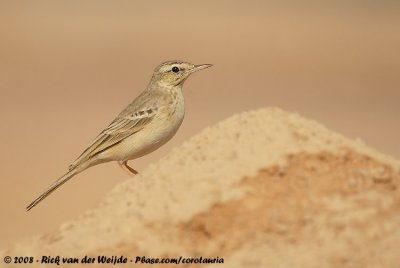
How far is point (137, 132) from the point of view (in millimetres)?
10891

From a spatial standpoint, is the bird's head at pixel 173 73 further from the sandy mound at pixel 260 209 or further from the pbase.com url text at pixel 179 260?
the pbase.com url text at pixel 179 260

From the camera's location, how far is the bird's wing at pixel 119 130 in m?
10.9

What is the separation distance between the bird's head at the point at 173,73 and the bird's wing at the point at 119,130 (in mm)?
715

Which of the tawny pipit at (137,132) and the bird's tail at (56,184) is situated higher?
the tawny pipit at (137,132)

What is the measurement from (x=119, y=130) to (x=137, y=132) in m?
0.28

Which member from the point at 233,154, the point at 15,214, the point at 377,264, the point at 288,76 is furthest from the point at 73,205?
the point at 288,76

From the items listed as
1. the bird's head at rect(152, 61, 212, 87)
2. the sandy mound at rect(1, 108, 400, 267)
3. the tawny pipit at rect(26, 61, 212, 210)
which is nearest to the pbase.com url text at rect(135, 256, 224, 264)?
the sandy mound at rect(1, 108, 400, 267)

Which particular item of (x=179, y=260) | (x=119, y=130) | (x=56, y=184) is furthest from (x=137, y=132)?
(x=179, y=260)

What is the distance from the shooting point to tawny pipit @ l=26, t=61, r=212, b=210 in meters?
10.8

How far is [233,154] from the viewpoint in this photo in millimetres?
7402

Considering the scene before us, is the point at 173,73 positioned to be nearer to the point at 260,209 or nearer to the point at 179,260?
the point at 260,209

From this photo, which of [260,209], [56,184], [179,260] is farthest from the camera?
[56,184]

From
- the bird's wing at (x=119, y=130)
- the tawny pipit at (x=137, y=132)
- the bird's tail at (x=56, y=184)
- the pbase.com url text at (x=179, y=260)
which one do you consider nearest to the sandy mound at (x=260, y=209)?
A: the pbase.com url text at (x=179, y=260)

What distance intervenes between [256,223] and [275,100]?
2742 cm
